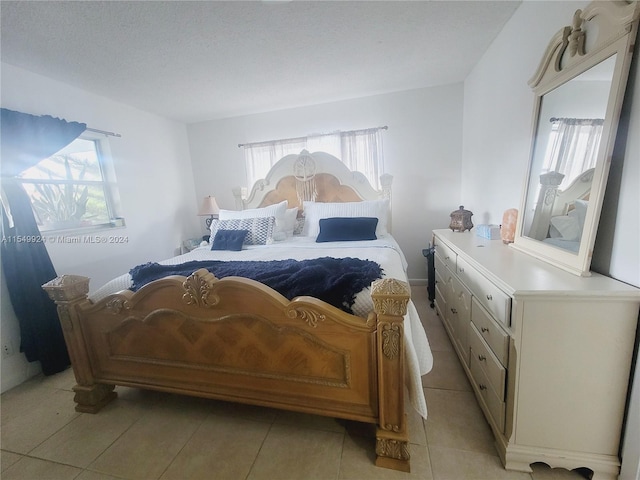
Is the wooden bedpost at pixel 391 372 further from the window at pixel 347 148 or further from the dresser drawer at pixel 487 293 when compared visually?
the window at pixel 347 148

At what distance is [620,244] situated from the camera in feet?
3.22

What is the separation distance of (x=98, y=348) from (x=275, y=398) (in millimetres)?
1092

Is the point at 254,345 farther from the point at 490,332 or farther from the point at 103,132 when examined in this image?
the point at 103,132

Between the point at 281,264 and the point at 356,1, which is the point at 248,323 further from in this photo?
the point at 356,1

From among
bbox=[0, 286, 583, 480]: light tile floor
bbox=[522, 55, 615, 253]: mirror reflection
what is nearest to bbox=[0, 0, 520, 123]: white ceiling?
bbox=[522, 55, 615, 253]: mirror reflection

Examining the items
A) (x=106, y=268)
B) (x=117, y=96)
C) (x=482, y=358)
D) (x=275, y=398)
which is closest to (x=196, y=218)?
(x=106, y=268)

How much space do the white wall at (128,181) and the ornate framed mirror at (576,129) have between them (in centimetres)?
342

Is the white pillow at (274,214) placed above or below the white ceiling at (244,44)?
below

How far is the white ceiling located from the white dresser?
1740 millimetres

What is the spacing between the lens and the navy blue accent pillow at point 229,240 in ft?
8.06

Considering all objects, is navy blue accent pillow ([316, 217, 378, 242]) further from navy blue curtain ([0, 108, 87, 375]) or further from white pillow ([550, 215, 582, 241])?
navy blue curtain ([0, 108, 87, 375])

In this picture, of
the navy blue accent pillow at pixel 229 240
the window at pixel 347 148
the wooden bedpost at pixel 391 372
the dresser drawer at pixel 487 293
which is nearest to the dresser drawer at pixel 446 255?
the dresser drawer at pixel 487 293

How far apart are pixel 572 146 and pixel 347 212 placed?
1772 millimetres

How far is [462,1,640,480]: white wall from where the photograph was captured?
94 cm
